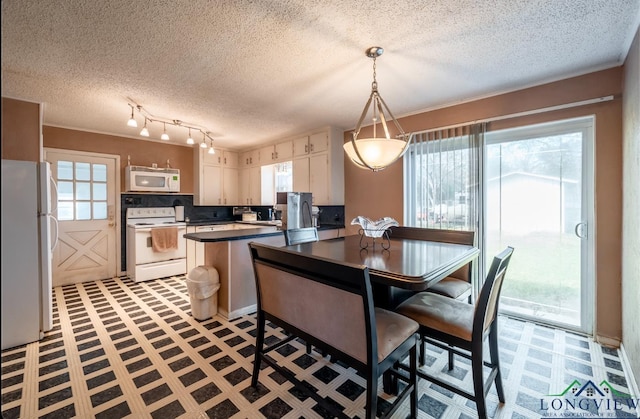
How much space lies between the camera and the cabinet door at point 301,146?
4352 millimetres

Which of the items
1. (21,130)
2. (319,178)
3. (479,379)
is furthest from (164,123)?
(479,379)

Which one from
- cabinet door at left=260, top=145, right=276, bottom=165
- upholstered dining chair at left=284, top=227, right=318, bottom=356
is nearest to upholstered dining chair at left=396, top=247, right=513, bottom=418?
upholstered dining chair at left=284, top=227, right=318, bottom=356

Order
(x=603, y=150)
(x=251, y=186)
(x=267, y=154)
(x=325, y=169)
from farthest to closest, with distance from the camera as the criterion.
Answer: (x=251, y=186) → (x=267, y=154) → (x=325, y=169) → (x=603, y=150)

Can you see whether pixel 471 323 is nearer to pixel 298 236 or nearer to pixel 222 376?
pixel 298 236

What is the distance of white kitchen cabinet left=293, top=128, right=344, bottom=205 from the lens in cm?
406

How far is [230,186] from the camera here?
5559 millimetres

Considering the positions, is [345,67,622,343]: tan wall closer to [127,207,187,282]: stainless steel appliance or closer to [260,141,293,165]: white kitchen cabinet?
[260,141,293,165]: white kitchen cabinet

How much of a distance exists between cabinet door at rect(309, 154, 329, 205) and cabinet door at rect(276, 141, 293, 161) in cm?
48

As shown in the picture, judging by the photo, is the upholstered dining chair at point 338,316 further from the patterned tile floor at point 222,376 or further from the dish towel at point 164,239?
the dish towel at point 164,239

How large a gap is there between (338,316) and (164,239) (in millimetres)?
3826

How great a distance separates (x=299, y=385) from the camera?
1633mm

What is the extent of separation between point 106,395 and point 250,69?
2566mm

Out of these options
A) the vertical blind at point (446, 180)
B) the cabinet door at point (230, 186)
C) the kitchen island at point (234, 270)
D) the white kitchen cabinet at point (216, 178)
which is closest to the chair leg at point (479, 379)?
the vertical blind at point (446, 180)

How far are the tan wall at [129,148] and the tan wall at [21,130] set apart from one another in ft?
3.94
